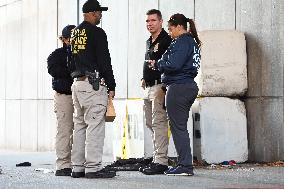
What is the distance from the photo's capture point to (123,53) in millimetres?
12984

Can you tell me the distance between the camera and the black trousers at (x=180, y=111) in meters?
7.92

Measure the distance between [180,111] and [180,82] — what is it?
1.03 ft

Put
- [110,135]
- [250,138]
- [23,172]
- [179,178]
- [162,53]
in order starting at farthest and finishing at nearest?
[110,135], [250,138], [23,172], [162,53], [179,178]

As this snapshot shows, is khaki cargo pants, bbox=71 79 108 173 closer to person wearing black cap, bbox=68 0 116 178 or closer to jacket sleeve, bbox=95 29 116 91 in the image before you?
→ person wearing black cap, bbox=68 0 116 178

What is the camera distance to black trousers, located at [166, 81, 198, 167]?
312 inches

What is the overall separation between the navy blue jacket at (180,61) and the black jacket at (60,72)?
111 centimetres

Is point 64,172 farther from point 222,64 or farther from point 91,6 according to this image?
point 222,64

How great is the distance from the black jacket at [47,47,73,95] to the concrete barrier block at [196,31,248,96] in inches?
86.9

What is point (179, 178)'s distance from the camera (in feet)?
25.3

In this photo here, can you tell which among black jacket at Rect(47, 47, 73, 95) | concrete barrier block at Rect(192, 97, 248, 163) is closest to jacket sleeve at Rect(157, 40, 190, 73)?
black jacket at Rect(47, 47, 73, 95)

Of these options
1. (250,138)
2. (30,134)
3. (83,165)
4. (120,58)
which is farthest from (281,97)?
(30,134)

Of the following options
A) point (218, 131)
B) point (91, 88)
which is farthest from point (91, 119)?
point (218, 131)

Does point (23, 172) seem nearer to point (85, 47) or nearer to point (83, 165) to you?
point (83, 165)

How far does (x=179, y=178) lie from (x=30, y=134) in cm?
917
